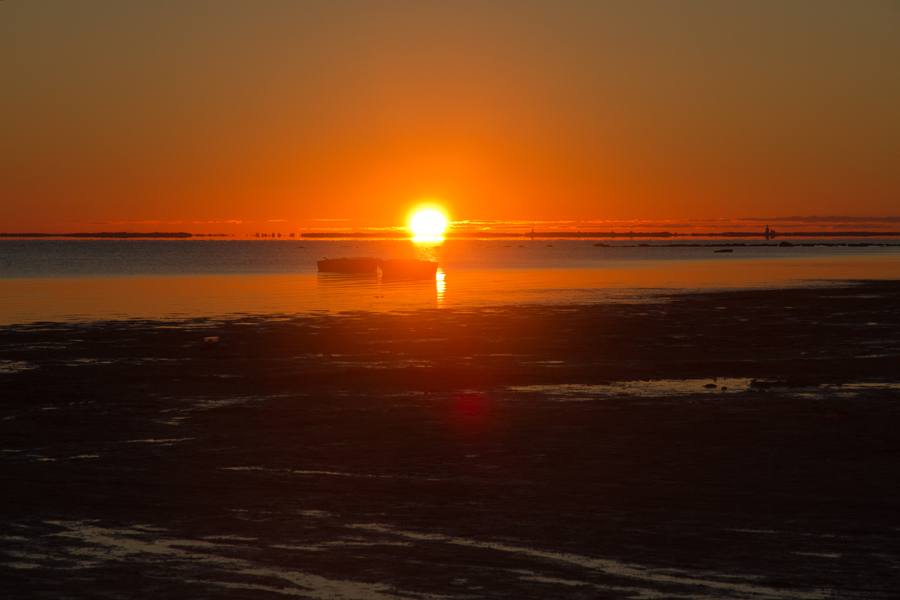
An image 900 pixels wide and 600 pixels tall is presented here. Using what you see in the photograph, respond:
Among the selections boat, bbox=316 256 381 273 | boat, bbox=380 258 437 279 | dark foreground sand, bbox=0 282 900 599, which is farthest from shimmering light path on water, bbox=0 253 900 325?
boat, bbox=316 256 381 273

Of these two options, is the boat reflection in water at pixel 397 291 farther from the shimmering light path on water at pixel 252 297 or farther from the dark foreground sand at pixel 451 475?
the dark foreground sand at pixel 451 475

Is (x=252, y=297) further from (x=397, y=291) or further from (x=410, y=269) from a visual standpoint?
(x=410, y=269)

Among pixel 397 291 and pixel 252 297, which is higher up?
pixel 397 291

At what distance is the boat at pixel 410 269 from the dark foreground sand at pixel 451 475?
60.8 meters

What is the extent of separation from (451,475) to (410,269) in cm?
7594

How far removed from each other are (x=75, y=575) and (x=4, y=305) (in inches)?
1758

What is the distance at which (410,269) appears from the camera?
3438 inches

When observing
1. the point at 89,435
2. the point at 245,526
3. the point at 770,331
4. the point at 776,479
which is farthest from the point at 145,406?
the point at 770,331

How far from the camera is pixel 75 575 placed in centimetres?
788

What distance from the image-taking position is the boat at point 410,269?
86188 millimetres

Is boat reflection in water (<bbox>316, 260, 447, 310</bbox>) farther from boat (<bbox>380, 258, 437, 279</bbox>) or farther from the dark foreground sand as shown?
the dark foreground sand

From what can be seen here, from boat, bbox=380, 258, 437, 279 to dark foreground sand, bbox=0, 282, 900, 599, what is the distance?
199 feet

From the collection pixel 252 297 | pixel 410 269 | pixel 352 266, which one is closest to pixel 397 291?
pixel 252 297

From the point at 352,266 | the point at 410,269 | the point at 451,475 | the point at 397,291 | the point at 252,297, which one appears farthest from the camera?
the point at 352,266
